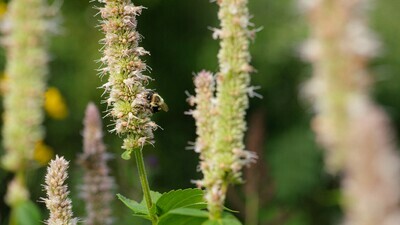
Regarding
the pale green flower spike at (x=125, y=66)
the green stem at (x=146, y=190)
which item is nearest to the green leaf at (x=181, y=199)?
the green stem at (x=146, y=190)

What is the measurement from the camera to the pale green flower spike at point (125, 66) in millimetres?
2016

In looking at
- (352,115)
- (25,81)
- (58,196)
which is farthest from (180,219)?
(352,115)

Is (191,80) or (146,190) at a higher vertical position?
(191,80)

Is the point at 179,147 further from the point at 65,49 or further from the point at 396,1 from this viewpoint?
the point at 396,1

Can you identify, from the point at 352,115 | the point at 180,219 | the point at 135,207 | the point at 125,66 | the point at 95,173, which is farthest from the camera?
the point at 95,173

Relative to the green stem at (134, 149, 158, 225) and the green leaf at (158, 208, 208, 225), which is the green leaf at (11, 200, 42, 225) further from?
the green leaf at (158, 208, 208, 225)

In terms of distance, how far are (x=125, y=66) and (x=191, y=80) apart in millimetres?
9184

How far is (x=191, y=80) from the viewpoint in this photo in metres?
11.2

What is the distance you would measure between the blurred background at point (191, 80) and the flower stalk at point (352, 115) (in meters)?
8.92

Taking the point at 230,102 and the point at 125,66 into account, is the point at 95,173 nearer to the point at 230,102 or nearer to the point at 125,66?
the point at 125,66

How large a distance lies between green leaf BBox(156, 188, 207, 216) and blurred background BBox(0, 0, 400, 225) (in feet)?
25.2

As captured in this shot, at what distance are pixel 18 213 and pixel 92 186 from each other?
2.00ft

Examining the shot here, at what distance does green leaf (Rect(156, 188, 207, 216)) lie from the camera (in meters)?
2.04

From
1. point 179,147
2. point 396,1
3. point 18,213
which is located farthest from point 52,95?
point 396,1
